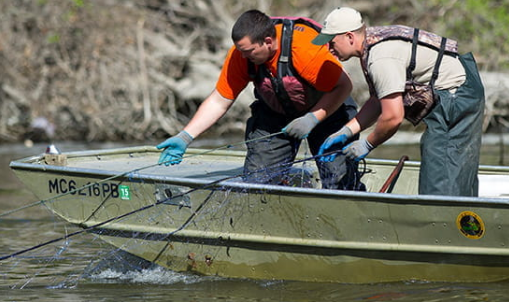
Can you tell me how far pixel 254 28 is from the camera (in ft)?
18.3

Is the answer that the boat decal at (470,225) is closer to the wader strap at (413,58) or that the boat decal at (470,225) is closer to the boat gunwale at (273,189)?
the boat gunwale at (273,189)

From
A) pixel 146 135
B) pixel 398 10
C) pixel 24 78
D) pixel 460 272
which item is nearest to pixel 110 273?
pixel 460 272

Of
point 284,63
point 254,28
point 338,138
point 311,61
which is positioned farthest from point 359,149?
point 254,28

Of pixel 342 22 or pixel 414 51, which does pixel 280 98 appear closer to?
pixel 342 22

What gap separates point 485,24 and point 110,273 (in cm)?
1157

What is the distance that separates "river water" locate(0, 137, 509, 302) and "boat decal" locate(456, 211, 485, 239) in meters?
0.39

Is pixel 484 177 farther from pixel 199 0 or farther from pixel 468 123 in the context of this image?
pixel 199 0

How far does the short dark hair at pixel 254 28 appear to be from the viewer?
18.3 ft

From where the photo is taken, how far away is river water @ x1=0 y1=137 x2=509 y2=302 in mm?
5383

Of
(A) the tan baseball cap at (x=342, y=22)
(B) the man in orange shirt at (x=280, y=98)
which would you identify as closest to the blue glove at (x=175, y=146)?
(B) the man in orange shirt at (x=280, y=98)

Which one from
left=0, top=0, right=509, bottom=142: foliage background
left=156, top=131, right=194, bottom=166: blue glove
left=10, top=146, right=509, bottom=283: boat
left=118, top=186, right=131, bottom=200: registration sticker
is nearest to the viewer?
left=10, top=146, right=509, bottom=283: boat

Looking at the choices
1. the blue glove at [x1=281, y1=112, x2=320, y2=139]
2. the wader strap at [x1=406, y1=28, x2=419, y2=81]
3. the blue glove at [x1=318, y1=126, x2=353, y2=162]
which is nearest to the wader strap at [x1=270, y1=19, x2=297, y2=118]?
the blue glove at [x1=281, y1=112, x2=320, y2=139]

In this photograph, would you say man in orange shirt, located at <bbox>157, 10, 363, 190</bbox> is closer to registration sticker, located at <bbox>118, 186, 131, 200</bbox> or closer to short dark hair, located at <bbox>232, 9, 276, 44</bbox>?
short dark hair, located at <bbox>232, 9, 276, 44</bbox>

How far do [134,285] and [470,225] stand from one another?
91.6 inches
